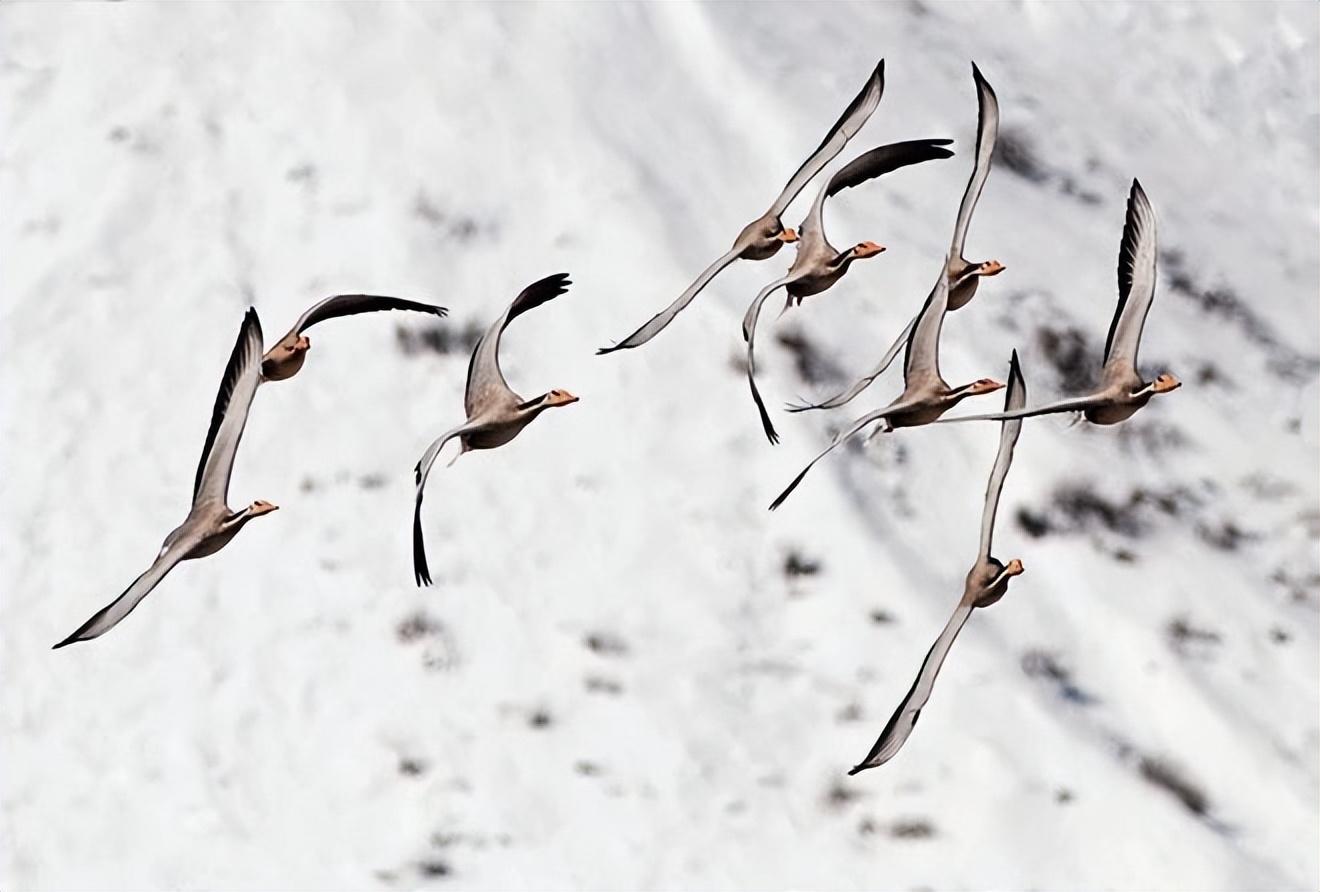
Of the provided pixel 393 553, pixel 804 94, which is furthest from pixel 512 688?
pixel 804 94

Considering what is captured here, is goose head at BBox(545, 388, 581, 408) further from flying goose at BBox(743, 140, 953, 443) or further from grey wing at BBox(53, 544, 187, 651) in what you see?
grey wing at BBox(53, 544, 187, 651)

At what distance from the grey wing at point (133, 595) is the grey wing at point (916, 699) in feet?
3.54

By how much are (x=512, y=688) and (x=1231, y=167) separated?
83.5 inches

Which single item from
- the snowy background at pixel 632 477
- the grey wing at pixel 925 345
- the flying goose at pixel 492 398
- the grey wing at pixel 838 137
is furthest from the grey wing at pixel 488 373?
the snowy background at pixel 632 477

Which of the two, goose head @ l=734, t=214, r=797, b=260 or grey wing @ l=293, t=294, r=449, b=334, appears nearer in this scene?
grey wing @ l=293, t=294, r=449, b=334

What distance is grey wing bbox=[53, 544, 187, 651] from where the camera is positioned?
3.40m

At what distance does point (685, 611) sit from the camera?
4367 millimetres

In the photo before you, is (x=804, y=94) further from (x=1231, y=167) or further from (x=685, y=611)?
(x=685, y=611)

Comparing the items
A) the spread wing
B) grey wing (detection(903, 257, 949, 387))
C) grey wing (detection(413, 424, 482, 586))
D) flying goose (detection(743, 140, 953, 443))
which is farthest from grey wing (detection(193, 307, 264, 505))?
grey wing (detection(903, 257, 949, 387))

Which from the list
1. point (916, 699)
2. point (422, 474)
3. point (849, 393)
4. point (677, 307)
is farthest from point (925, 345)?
point (422, 474)

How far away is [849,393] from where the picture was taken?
3.73 m

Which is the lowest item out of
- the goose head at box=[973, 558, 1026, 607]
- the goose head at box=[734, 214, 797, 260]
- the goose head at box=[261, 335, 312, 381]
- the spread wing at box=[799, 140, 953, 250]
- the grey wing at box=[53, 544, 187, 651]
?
the goose head at box=[973, 558, 1026, 607]

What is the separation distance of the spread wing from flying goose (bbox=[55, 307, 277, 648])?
0.90m

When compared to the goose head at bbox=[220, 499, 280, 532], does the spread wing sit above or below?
above
